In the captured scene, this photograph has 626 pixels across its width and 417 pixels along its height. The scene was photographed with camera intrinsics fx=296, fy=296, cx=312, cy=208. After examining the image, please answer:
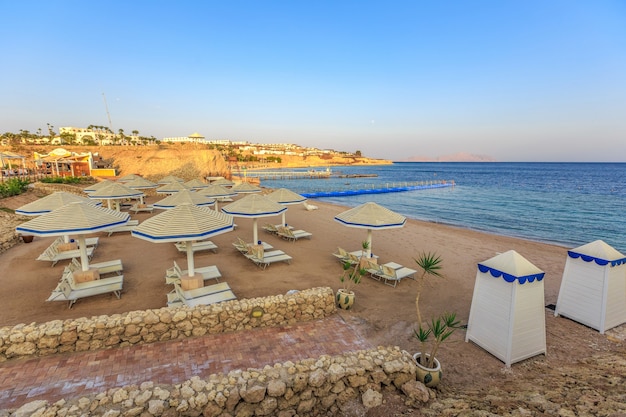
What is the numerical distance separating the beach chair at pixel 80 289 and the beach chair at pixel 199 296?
1.72 metres

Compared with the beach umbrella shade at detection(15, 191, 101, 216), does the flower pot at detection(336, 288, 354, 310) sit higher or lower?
lower

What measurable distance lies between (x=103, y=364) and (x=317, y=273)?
6.05 metres

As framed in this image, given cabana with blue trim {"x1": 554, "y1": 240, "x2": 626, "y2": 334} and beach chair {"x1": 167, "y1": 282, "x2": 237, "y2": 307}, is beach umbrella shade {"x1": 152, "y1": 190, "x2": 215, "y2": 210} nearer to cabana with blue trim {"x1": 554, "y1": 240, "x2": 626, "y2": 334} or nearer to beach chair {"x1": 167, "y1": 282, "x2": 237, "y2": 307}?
beach chair {"x1": 167, "y1": 282, "x2": 237, "y2": 307}

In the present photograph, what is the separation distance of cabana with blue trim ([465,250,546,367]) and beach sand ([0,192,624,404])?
0.25m

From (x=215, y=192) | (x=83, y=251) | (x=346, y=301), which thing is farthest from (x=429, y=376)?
(x=215, y=192)

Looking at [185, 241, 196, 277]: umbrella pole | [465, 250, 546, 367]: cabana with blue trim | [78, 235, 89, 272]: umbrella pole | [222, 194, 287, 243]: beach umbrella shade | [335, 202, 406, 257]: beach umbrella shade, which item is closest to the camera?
[465, 250, 546, 367]: cabana with blue trim

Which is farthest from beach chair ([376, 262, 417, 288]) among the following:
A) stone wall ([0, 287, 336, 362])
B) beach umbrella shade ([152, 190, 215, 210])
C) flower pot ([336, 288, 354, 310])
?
beach umbrella shade ([152, 190, 215, 210])

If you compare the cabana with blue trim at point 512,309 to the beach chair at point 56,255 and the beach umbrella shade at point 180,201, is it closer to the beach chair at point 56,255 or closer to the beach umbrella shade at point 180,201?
the beach umbrella shade at point 180,201

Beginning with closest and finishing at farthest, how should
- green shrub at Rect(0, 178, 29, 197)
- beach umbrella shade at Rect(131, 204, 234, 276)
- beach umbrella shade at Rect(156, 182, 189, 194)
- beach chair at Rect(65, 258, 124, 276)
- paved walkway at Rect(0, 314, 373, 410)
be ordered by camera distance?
paved walkway at Rect(0, 314, 373, 410)
beach umbrella shade at Rect(131, 204, 234, 276)
beach chair at Rect(65, 258, 124, 276)
green shrub at Rect(0, 178, 29, 197)
beach umbrella shade at Rect(156, 182, 189, 194)

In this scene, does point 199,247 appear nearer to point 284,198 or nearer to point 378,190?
point 284,198

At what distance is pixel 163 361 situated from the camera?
5.13 metres

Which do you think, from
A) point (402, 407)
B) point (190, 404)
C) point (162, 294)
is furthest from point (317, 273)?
point (190, 404)

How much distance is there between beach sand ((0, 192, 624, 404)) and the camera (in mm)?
5664

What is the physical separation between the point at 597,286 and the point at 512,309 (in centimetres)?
296
